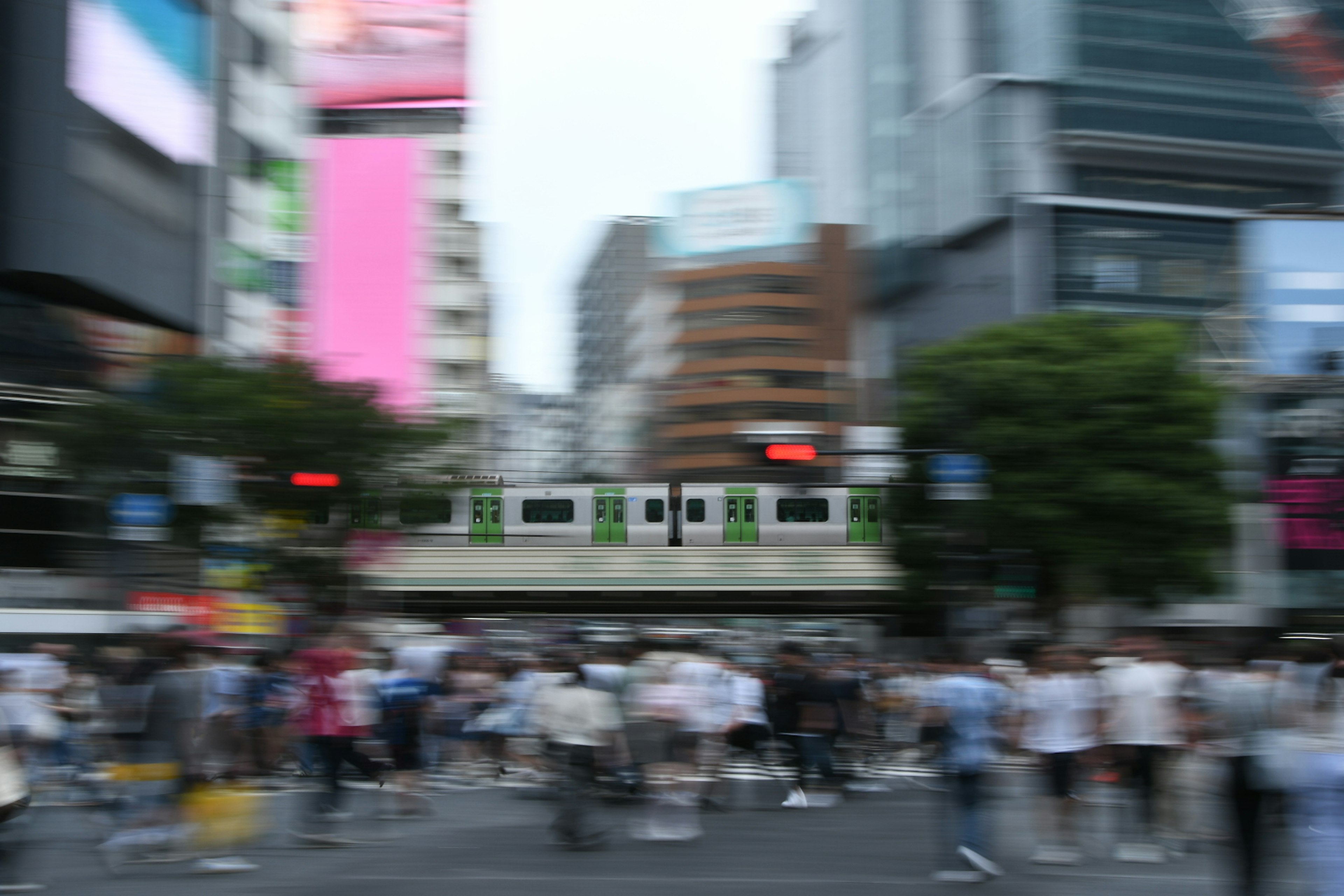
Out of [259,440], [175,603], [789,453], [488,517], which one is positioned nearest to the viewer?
[789,453]

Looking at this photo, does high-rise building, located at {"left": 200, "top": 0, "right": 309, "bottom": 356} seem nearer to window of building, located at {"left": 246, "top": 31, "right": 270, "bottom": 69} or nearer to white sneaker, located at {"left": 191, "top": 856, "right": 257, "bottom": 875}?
window of building, located at {"left": 246, "top": 31, "right": 270, "bottom": 69}

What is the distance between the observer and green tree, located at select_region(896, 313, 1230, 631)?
34.2 m

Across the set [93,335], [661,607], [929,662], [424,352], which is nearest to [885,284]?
[424,352]

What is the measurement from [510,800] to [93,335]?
80.2 feet

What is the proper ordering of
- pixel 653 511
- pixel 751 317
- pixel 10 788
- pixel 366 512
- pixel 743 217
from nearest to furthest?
1. pixel 10 788
2. pixel 366 512
3. pixel 653 511
4. pixel 743 217
5. pixel 751 317

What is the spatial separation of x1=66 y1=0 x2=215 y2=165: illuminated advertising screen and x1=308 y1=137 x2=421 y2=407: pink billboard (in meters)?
21.6

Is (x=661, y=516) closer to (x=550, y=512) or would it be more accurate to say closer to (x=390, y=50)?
(x=550, y=512)

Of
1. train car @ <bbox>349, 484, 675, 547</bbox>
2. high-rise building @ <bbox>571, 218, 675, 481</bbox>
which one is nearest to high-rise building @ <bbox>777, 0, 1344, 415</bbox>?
high-rise building @ <bbox>571, 218, 675, 481</bbox>

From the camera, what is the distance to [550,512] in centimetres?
4444

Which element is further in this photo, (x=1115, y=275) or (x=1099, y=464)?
(x=1115, y=275)

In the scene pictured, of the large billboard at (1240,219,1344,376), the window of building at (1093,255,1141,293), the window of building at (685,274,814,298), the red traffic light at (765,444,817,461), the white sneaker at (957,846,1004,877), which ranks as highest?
the window of building at (685,274,814,298)

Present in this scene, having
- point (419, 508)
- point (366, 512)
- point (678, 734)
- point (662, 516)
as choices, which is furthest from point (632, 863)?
point (662, 516)

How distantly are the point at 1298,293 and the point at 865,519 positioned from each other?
15360mm


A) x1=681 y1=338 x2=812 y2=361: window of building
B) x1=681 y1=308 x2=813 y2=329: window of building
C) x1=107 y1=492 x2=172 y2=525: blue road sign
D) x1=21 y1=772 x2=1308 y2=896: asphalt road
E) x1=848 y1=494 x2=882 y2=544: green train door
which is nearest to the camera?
x1=21 y1=772 x2=1308 y2=896: asphalt road
